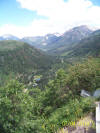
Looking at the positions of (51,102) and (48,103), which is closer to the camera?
(51,102)

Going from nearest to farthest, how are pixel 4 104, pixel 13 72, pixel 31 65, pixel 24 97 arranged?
pixel 4 104, pixel 24 97, pixel 13 72, pixel 31 65

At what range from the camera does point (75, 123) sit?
29.5 feet

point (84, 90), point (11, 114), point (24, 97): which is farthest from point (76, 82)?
point (11, 114)

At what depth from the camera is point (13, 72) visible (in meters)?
149

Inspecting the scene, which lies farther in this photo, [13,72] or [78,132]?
[13,72]

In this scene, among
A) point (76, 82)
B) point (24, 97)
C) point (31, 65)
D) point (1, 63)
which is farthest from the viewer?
point (31, 65)

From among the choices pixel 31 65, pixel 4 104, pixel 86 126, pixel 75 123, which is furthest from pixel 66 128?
pixel 31 65

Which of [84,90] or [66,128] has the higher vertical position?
[84,90]

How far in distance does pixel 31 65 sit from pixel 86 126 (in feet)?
590

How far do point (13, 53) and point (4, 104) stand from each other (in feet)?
644

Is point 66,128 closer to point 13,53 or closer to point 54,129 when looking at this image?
point 54,129

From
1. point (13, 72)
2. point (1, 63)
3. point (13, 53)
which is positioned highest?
point (13, 53)

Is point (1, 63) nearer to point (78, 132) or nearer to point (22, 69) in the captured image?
point (22, 69)

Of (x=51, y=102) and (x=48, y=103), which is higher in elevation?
(x=51, y=102)
